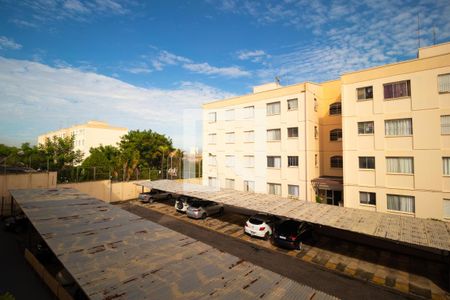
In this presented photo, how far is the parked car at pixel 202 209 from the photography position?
77.8 feet

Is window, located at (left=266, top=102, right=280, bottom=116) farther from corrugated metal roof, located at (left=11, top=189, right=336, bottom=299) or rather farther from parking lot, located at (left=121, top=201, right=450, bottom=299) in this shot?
corrugated metal roof, located at (left=11, top=189, right=336, bottom=299)

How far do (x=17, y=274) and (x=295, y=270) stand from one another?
15851 mm

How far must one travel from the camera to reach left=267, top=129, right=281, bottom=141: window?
92.2 feet

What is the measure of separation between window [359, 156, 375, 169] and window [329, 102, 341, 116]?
26.0ft

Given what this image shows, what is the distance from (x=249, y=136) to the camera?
1209 inches

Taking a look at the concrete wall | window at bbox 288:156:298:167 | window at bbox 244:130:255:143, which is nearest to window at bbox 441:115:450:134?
window at bbox 288:156:298:167

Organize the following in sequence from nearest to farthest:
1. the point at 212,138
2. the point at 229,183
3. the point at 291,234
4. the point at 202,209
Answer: the point at 291,234 → the point at 202,209 → the point at 229,183 → the point at 212,138

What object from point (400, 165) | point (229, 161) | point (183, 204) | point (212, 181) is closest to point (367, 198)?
point (400, 165)

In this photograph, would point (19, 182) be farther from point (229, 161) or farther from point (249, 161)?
point (249, 161)

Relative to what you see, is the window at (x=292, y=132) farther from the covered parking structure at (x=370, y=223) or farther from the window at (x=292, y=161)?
the covered parking structure at (x=370, y=223)

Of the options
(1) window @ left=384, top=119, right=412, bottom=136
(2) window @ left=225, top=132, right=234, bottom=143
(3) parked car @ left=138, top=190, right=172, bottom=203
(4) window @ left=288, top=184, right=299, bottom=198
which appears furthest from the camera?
(2) window @ left=225, top=132, right=234, bottom=143

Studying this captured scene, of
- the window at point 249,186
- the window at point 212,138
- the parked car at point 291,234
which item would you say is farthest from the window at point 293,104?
the parked car at point 291,234

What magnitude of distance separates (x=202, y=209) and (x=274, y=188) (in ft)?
31.1

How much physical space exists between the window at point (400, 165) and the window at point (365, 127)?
2937 mm
